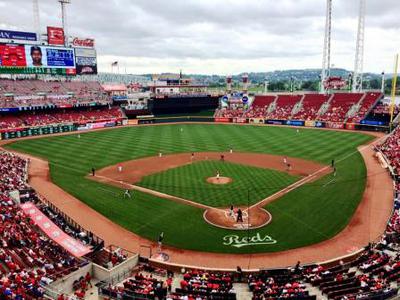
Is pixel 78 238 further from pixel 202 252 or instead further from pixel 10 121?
pixel 10 121

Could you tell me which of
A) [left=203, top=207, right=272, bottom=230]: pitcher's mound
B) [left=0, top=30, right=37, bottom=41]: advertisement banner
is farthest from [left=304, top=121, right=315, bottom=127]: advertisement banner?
[left=0, top=30, right=37, bottom=41]: advertisement banner

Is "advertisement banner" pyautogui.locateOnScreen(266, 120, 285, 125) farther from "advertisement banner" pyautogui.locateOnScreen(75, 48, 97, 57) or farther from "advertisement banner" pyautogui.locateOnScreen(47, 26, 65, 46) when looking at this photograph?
"advertisement banner" pyautogui.locateOnScreen(47, 26, 65, 46)

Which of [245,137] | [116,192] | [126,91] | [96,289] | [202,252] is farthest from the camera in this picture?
[126,91]

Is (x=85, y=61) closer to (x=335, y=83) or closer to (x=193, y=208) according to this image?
(x=335, y=83)

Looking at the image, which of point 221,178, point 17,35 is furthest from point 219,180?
point 17,35

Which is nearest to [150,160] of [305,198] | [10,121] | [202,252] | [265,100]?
[305,198]

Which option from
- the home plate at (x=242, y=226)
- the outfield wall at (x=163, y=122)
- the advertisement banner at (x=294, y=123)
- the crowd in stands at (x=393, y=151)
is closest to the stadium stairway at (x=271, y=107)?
the outfield wall at (x=163, y=122)
